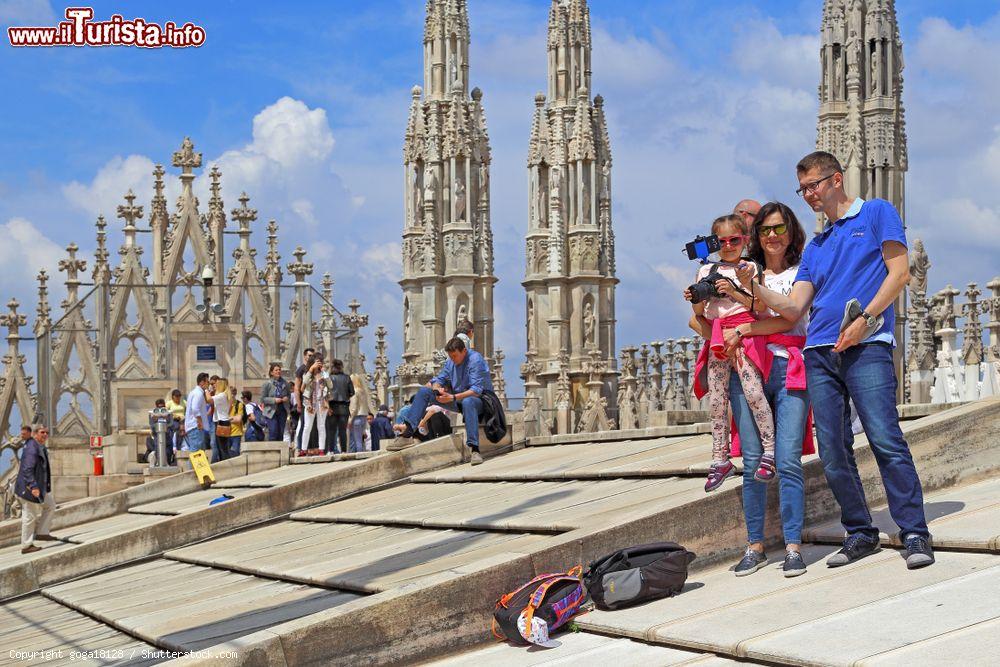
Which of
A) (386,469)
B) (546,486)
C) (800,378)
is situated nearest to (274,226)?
(386,469)

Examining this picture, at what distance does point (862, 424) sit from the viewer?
644 cm

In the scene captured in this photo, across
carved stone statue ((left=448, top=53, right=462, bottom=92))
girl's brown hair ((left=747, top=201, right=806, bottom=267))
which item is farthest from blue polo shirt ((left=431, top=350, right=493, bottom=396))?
carved stone statue ((left=448, top=53, right=462, bottom=92))

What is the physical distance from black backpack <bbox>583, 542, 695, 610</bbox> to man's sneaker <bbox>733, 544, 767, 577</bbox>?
0.90ft

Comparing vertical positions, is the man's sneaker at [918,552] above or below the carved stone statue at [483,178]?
below

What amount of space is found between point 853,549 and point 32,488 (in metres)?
13.9

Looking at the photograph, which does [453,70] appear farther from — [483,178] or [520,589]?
[520,589]

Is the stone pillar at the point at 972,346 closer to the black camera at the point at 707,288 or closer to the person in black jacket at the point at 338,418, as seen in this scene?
the person in black jacket at the point at 338,418

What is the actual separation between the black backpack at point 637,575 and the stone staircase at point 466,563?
0.09 meters

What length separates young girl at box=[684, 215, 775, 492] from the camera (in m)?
6.96

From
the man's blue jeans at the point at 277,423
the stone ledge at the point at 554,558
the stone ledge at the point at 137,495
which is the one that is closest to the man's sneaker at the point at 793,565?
the stone ledge at the point at 554,558

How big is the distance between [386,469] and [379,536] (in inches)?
137

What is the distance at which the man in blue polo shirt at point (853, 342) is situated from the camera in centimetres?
634

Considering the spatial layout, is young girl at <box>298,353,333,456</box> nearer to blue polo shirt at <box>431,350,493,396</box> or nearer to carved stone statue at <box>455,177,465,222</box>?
blue polo shirt at <box>431,350,493,396</box>

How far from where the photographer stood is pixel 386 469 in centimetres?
1359
